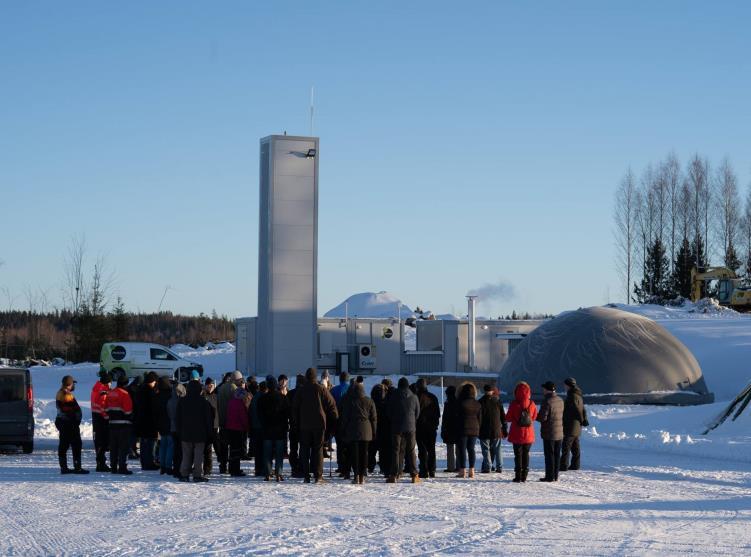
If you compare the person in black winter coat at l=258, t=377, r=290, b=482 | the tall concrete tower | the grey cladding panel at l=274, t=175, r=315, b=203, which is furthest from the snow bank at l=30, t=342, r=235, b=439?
the grey cladding panel at l=274, t=175, r=315, b=203

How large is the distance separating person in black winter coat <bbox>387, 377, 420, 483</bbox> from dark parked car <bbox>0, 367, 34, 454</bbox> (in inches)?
289

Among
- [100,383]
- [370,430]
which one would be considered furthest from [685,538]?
[100,383]

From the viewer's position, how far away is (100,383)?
17234 mm

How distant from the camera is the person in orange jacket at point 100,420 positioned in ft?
55.7

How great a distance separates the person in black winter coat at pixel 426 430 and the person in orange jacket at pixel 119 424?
14.5 feet

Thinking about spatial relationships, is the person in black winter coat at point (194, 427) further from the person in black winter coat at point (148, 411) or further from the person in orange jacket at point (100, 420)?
the person in orange jacket at point (100, 420)

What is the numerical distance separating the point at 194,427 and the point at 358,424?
2.32 m

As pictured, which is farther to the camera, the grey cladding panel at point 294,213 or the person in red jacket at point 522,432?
the grey cladding panel at point 294,213

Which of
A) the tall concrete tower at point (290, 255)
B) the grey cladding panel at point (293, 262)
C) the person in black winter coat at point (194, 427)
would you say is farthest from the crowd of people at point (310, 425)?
the grey cladding panel at point (293, 262)

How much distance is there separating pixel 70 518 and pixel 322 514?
275 cm

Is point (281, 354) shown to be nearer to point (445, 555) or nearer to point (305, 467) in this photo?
point (305, 467)

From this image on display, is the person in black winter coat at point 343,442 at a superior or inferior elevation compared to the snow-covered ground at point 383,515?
superior

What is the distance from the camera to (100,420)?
17.0 m

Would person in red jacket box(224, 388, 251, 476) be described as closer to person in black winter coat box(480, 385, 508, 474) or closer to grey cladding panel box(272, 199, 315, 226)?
person in black winter coat box(480, 385, 508, 474)
